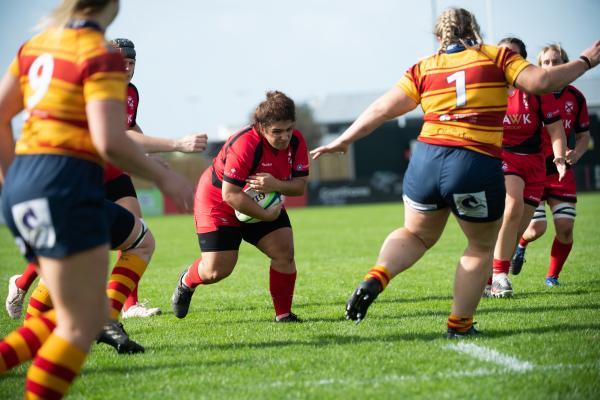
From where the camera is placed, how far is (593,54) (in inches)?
186

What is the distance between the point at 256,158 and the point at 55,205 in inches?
108

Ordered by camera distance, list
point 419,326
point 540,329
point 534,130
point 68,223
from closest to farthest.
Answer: point 68,223, point 540,329, point 419,326, point 534,130

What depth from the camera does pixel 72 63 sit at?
128 inches

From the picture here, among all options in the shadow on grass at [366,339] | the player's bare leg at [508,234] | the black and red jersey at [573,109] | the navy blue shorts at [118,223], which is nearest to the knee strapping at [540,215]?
the black and red jersey at [573,109]

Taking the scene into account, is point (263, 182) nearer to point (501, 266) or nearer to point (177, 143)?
point (177, 143)

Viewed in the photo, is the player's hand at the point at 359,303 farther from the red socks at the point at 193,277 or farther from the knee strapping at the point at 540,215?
the knee strapping at the point at 540,215

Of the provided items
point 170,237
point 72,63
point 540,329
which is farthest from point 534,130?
point 170,237

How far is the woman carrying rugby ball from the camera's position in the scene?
5.75m

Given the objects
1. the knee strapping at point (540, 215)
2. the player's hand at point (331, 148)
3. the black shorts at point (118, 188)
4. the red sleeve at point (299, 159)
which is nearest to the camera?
the player's hand at point (331, 148)

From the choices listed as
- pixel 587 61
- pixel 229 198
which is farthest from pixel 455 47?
pixel 229 198

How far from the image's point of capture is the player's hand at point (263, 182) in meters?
5.79

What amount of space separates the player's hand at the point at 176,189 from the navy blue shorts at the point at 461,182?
2031mm

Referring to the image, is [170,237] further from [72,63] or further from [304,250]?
[72,63]

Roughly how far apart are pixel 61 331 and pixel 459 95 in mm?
2876
